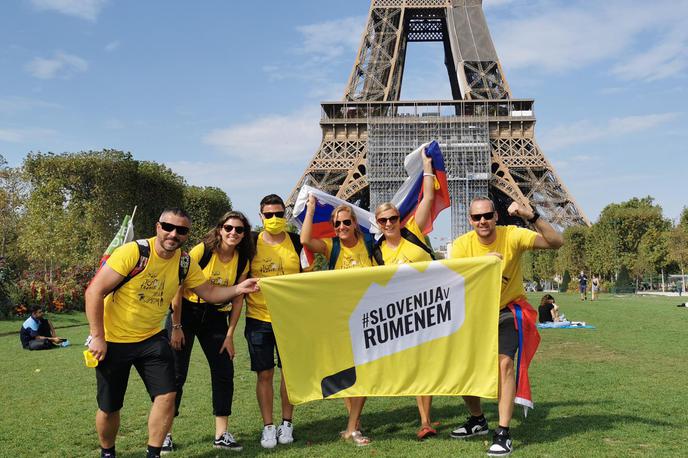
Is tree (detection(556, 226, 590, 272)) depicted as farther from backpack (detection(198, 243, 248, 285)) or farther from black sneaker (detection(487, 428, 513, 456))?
backpack (detection(198, 243, 248, 285))

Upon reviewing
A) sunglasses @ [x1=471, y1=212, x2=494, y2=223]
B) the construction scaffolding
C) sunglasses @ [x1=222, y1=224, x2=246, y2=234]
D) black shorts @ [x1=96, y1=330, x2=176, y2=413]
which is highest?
the construction scaffolding

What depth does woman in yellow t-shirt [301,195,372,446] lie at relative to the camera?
5211 millimetres

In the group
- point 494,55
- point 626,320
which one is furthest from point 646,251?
point 626,320

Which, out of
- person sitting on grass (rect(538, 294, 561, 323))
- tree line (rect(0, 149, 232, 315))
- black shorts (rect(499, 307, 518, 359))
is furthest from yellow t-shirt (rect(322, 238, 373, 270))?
tree line (rect(0, 149, 232, 315))

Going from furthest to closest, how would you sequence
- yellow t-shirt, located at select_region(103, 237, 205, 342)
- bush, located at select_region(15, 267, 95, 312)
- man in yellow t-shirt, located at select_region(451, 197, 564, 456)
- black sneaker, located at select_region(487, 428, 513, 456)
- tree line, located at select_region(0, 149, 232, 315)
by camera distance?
1. tree line, located at select_region(0, 149, 232, 315)
2. bush, located at select_region(15, 267, 95, 312)
3. man in yellow t-shirt, located at select_region(451, 197, 564, 456)
4. black sneaker, located at select_region(487, 428, 513, 456)
5. yellow t-shirt, located at select_region(103, 237, 205, 342)

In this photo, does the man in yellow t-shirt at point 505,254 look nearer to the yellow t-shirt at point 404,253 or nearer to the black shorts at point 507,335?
the black shorts at point 507,335

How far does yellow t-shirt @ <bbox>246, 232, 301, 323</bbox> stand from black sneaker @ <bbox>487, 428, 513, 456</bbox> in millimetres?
2021

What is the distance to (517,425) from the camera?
5.66m

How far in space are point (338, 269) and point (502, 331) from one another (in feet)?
4.70

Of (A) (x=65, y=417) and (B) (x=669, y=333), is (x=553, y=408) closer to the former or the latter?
(A) (x=65, y=417)

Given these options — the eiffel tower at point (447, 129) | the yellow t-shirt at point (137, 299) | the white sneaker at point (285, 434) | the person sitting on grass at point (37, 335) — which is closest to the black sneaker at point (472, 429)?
the white sneaker at point (285, 434)

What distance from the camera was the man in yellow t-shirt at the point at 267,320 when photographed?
5230mm

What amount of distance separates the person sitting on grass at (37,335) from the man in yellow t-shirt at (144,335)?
9762 millimetres

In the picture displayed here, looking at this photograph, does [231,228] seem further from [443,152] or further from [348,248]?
[443,152]
